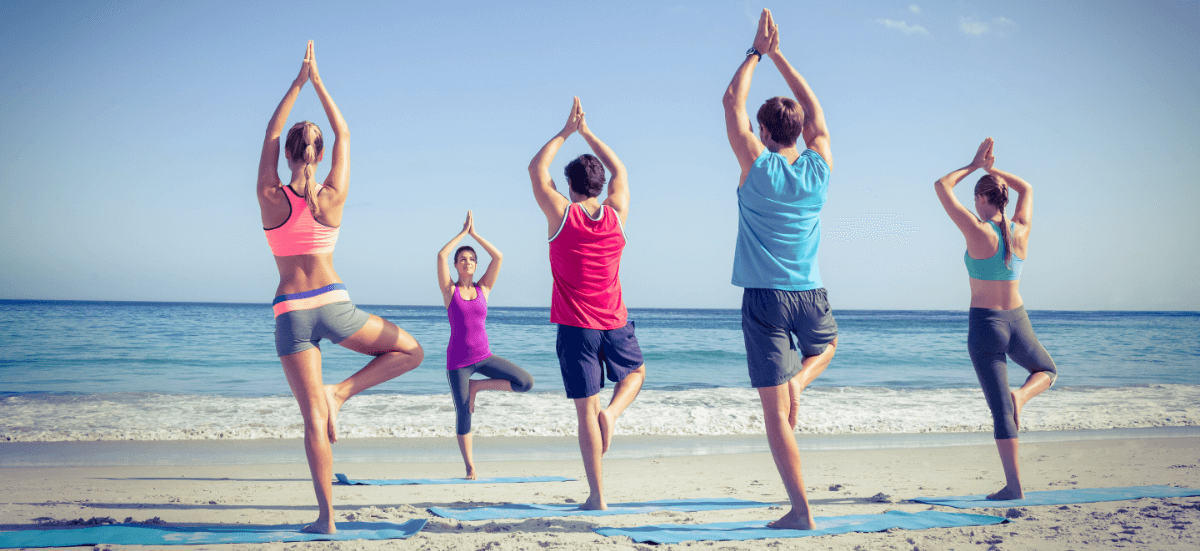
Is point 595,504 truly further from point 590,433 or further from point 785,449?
point 785,449

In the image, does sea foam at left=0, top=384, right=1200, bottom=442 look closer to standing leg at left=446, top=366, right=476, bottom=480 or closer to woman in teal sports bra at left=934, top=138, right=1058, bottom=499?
standing leg at left=446, top=366, right=476, bottom=480

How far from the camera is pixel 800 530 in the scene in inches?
127

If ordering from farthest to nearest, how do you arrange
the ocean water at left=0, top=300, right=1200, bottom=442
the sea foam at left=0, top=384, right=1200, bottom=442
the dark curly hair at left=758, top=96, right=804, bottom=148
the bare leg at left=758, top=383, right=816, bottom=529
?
1. the ocean water at left=0, top=300, right=1200, bottom=442
2. the sea foam at left=0, top=384, right=1200, bottom=442
3. the dark curly hair at left=758, top=96, right=804, bottom=148
4. the bare leg at left=758, top=383, right=816, bottom=529

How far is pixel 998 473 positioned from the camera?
5.42 metres

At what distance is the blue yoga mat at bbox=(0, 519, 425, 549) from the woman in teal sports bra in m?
3.45

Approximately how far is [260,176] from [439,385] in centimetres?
1028

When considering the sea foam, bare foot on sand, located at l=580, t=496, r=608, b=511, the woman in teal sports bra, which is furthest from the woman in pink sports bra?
the sea foam

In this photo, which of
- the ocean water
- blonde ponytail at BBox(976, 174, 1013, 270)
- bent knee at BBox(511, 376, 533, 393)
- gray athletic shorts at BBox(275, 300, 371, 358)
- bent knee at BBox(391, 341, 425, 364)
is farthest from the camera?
the ocean water

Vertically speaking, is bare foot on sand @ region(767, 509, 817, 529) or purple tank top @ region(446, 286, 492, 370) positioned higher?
purple tank top @ region(446, 286, 492, 370)

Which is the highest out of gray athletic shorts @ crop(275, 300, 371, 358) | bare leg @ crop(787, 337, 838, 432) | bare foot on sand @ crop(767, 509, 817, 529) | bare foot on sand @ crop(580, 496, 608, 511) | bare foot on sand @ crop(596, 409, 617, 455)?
gray athletic shorts @ crop(275, 300, 371, 358)

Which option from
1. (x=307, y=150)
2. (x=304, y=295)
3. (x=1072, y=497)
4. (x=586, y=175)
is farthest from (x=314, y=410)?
(x=1072, y=497)

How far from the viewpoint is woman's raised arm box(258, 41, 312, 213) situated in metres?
3.02

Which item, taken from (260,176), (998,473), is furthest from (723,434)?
(260,176)

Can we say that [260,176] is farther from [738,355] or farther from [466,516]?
A: [738,355]
